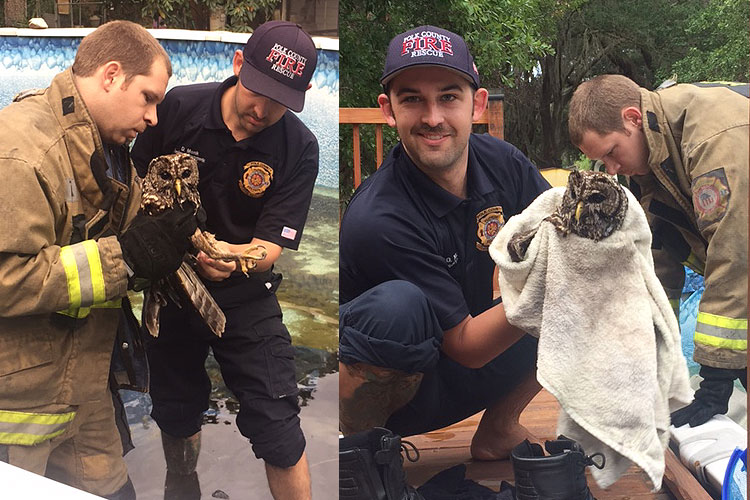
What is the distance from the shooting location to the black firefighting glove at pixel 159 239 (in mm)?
2264

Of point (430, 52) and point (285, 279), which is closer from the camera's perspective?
point (430, 52)

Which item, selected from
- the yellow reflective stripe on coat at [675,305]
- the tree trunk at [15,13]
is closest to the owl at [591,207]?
the yellow reflective stripe on coat at [675,305]

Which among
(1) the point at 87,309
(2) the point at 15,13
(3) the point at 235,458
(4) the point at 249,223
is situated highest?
(2) the point at 15,13

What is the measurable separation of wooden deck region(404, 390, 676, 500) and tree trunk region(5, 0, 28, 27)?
1.59 m

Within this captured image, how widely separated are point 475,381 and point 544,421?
22cm

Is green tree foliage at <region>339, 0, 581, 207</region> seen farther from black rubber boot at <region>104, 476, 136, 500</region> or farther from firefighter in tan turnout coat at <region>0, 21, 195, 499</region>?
black rubber boot at <region>104, 476, 136, 500</region>

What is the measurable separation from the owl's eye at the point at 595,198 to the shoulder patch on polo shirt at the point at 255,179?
0.79 m

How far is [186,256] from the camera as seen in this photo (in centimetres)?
233

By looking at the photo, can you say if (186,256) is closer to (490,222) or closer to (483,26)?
(490,222)

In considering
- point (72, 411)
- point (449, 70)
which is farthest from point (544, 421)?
point (72, 411)

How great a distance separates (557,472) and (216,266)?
1006 mm

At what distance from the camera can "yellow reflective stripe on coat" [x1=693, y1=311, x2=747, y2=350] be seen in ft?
7.11

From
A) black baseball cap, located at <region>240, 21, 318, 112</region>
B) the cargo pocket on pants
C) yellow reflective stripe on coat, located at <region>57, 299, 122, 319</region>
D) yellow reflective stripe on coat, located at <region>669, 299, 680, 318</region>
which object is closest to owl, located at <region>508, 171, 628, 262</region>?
yellow reflective stripe on coat, located at <region>669, 299, 680, 318</region>

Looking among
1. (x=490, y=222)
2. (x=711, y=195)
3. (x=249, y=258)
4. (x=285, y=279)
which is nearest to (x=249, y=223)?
(x=249, y=258)
